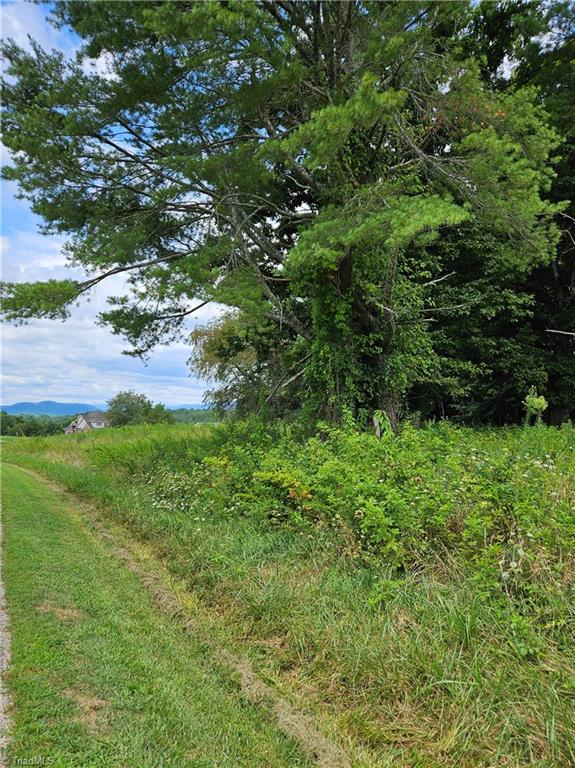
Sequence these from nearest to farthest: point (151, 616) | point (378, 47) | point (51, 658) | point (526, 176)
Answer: point (51, 658), point (151, 616), point (378, 47), point (526, 176)

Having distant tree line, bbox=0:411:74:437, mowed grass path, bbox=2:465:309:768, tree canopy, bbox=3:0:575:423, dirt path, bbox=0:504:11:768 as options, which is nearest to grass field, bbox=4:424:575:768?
mowed grass path, bbox=2:465:309:768

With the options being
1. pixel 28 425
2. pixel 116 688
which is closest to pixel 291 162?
pixel 116 688

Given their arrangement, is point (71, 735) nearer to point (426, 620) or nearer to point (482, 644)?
point (426, 620)

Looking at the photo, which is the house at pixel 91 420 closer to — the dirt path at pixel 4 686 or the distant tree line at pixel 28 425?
the distant tree line at pixel 28 425

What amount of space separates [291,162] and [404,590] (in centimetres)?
733

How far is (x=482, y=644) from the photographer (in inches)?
109

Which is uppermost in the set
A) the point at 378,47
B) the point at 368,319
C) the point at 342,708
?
the point at 378,47

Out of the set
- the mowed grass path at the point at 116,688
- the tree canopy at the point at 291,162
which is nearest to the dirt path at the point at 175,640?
the mowed grass path at the point at 116,688

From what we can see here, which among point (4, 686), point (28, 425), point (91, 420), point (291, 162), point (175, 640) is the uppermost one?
point (291, 162)

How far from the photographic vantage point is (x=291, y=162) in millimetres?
8055

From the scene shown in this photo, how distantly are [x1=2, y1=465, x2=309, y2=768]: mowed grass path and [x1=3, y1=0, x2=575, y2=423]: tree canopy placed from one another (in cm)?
465

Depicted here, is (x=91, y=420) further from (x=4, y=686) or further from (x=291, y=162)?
(x=4, y=686)

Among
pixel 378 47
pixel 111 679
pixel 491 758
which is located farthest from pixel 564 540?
pixel 378 47

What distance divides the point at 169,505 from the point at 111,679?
3619 millimetres
